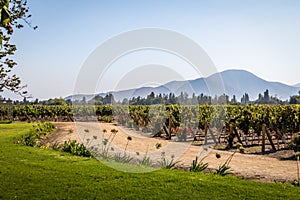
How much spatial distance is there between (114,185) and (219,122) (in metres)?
13.5

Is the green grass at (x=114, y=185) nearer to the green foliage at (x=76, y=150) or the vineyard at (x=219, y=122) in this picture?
the green foliage at (x=76, y=150)

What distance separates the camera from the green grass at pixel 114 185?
605 cm

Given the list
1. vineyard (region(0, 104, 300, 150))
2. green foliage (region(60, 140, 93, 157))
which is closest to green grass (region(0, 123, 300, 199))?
green foliage (region(60, 140, 93, 157))

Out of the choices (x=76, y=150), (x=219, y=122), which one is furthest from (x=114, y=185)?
(x=219, y=122)

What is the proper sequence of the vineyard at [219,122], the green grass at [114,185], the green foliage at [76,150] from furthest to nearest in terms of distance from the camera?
the vineyard at [219,122] < the green foliage at [76,150] < the green grass at [114,185]

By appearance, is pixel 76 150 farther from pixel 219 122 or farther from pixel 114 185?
pixel 219 122

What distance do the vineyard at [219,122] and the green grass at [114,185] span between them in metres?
6.55

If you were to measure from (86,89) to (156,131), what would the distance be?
1100 cm

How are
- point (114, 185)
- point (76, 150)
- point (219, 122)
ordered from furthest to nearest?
point (219, 122) < point (76, 150) < point (114, 185)

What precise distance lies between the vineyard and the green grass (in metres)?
6.55

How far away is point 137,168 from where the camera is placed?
8305 mm

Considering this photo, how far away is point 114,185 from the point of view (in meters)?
6.69

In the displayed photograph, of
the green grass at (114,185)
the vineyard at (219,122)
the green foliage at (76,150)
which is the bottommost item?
the green grass at (114,185)

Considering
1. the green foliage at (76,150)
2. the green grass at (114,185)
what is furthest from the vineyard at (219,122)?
the green grass at (114,185)
